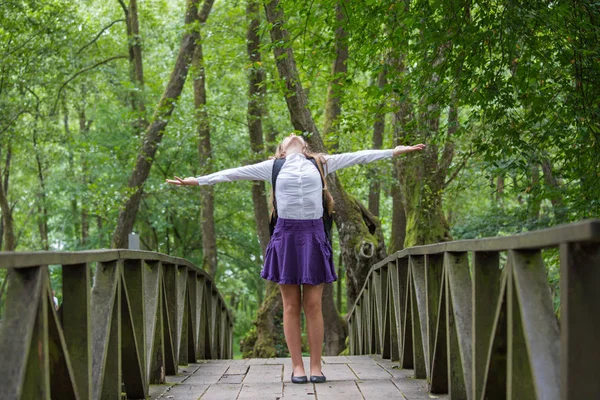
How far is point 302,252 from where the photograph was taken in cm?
534

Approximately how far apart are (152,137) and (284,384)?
11485 mm

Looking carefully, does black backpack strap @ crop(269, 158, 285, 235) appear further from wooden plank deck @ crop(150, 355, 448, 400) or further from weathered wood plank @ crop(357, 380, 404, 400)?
weathered wood plank @ crop(357, 380, 404, 400)

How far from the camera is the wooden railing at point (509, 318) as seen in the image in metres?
2.16

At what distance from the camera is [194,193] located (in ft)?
74.2

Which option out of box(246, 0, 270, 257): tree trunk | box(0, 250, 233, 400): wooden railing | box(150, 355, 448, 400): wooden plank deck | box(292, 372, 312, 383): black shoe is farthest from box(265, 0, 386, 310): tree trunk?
box(292, 372, 312, 383): black shoe

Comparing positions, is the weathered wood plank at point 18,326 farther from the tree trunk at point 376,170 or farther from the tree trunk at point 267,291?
the tree trunk at point 267,291

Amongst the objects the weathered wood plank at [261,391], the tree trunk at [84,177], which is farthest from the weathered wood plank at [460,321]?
the tree trunk at [84,177]

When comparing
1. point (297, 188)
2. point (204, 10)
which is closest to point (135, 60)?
point (204, 10)

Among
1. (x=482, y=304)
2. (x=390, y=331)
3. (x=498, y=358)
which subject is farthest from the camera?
(x=390, y=331)

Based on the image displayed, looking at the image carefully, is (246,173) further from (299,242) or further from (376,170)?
(376,170)

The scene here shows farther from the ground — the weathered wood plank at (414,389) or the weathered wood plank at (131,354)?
the weathered wood plank at (131,354)

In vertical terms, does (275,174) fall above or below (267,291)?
above

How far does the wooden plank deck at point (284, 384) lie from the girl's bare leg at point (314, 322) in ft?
0.56

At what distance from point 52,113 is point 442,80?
15881 millimetres
